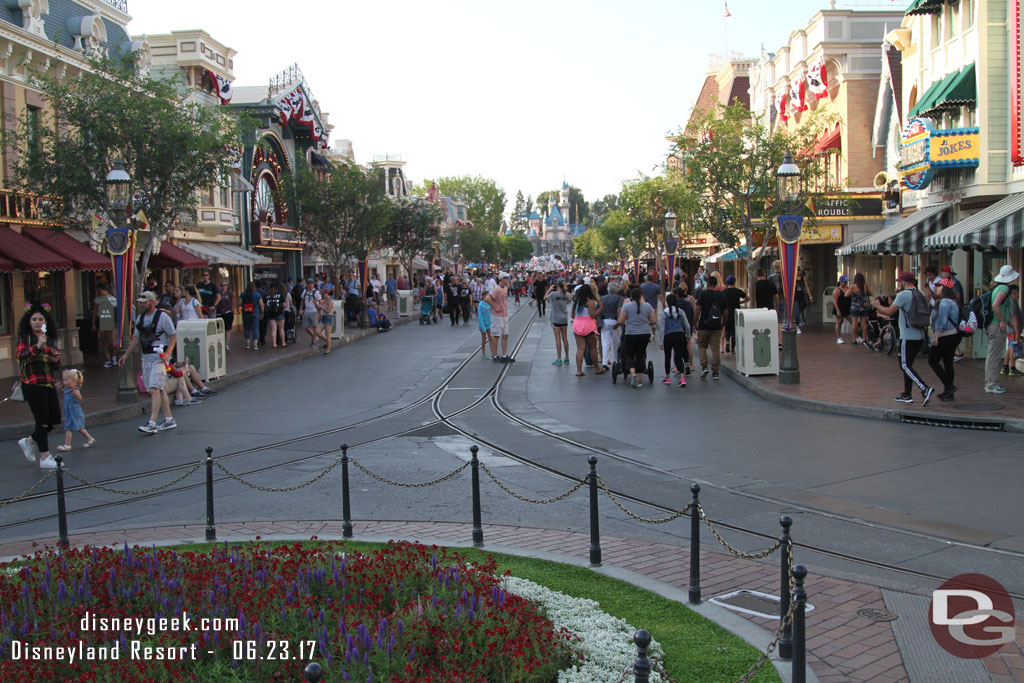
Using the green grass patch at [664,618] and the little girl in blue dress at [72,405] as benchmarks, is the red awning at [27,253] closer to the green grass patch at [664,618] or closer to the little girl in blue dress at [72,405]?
the little girl in blue dress at [72,405]

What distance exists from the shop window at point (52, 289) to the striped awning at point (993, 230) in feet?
64.4

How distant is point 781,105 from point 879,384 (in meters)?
25.0

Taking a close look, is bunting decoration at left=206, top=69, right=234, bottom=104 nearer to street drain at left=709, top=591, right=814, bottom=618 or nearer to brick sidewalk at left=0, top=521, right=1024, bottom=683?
brick sidewalk at left=0, top=521, right=1024, bottom=683

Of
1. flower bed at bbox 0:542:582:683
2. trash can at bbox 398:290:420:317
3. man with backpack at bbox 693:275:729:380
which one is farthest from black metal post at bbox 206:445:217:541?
trash can at bbox 398:290:420:317

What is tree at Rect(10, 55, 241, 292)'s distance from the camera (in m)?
19.4

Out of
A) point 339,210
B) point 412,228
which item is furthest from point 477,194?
point 339,210

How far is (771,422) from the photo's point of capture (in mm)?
12336

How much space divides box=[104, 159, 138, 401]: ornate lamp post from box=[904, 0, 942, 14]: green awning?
57.7 ft

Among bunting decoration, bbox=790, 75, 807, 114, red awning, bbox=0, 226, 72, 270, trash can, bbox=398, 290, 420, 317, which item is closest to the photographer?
red awning, bbox=0, 226, 72, 270

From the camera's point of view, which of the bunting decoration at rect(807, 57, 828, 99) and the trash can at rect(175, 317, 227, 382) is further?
the bunting decoration at rect(807, 57, 828, 99)

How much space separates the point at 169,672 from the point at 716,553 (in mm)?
3987

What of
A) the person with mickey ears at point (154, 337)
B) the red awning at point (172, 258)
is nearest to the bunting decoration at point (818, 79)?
the red awning at point (172, 258)

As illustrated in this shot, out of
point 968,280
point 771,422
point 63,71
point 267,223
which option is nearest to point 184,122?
point 63,71

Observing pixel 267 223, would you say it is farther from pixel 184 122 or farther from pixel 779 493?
pixel 779 493
